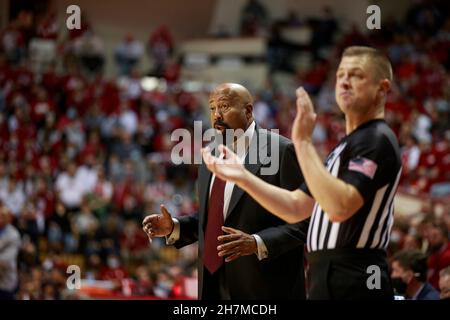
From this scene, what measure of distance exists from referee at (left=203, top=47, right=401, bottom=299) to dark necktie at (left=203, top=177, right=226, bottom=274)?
0.80 meters

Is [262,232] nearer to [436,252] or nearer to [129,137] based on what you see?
[436,252]

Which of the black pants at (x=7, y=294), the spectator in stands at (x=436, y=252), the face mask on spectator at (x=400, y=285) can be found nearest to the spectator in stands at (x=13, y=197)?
the black pants at (x=7, y=294)

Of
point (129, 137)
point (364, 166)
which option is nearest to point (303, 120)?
point (364, 166)

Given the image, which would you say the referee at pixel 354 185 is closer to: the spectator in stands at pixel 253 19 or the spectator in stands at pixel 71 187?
the spectator in stands at pixel 71 187

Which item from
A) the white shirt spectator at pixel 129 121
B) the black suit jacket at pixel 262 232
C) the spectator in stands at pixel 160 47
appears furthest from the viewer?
the spectator in stands at pixel 160 47

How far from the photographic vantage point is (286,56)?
21.0 meters

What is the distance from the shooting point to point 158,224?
165 inches

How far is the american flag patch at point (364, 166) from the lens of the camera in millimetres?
3133

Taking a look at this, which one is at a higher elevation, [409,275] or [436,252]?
[409,275]

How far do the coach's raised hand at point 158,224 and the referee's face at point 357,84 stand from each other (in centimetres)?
123

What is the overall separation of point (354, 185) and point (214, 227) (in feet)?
3.88

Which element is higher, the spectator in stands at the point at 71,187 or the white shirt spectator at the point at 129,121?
the white shirt spectator at the point at 129,121

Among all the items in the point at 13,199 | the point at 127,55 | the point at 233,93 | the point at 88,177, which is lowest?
the point at 13,199

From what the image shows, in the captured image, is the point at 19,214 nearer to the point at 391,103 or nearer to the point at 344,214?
the point at 391,103
